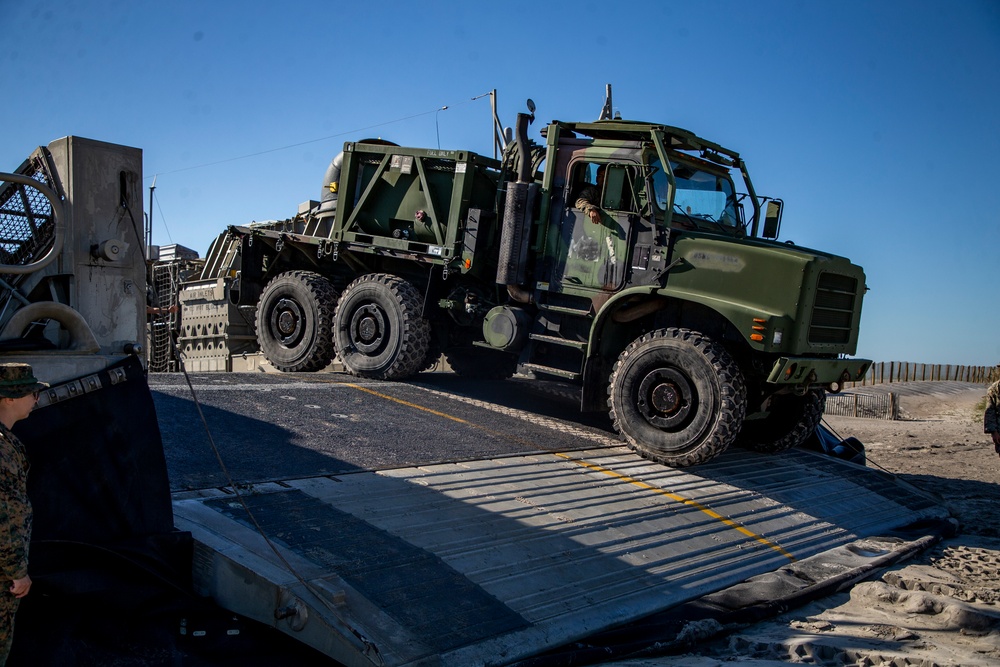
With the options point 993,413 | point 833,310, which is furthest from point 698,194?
point 993,413

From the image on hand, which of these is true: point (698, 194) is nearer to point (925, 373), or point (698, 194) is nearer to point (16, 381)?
point (16, 381)

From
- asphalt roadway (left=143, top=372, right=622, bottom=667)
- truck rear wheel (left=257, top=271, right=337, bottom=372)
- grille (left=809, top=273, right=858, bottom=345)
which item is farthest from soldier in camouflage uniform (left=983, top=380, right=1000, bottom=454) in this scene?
truck rear wheel (left=257, top=271, right=337, bottom=372)

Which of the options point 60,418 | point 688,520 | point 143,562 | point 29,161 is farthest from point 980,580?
point 29,161

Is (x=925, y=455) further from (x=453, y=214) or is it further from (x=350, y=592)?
(x=350, y=592)

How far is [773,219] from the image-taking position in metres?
9.55

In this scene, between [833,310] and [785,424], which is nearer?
[833,310]

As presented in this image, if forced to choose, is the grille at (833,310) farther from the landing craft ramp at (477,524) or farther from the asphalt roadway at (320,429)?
the asphalt roadway at (320,429)

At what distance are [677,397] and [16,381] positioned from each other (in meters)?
5.71

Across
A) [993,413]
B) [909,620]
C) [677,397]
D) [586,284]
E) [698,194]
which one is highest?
[698,194]

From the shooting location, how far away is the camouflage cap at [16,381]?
3.32m

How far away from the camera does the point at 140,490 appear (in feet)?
14.8

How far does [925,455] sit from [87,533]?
12600 millimetres

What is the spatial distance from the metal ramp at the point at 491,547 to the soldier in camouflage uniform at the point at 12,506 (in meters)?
1.31

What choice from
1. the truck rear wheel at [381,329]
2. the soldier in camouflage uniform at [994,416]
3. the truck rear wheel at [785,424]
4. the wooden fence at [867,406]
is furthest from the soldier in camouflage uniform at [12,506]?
the wooden fence at [867,406]
